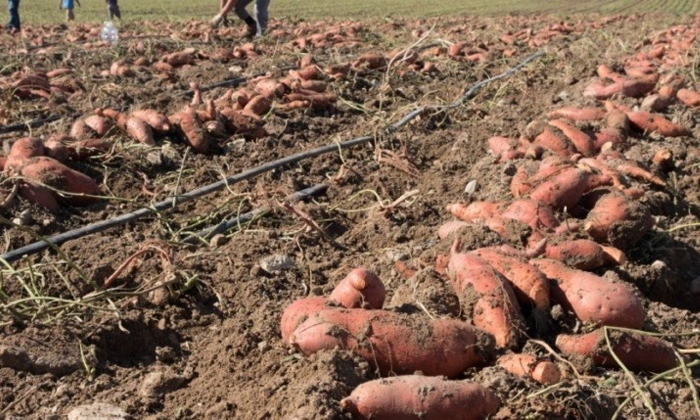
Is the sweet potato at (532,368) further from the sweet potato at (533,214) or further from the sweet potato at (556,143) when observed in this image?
the sweet potato at (556,143)

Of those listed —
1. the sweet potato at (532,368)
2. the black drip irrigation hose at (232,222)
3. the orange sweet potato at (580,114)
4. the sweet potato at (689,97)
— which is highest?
the sweet potato at (532,368)

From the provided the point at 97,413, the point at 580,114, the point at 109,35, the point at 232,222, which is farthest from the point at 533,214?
the point at 109,35

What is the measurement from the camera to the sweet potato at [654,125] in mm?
5168

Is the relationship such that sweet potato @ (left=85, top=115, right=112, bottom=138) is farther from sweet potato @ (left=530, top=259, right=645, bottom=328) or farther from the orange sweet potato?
sweet potato @ (left=530, top=259, right=645, bottom=328)

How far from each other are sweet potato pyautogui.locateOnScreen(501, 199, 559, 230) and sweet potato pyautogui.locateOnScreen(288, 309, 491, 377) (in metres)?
1.06

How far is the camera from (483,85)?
7340 millimetres

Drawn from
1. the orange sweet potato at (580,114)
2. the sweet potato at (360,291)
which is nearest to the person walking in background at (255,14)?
the orange sweet potato at (580,114)

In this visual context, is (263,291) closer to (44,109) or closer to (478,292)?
(478,292)

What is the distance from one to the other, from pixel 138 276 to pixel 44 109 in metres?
3.18

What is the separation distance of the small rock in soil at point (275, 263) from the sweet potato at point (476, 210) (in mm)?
882

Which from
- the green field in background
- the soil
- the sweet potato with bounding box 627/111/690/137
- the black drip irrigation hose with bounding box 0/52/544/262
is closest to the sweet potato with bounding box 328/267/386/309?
the soil

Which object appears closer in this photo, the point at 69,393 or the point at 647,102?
the point at 69,393

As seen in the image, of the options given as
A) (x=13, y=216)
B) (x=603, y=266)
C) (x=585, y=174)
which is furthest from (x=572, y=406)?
(x=13, y=216)

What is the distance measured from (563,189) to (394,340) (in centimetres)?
162
